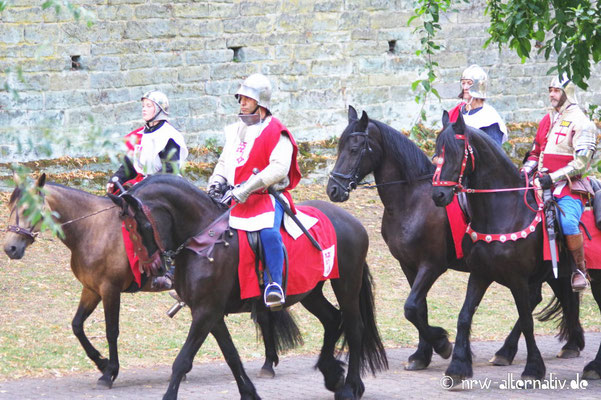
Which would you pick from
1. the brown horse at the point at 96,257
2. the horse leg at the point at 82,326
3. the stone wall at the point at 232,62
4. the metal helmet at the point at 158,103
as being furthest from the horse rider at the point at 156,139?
the stone wall at the point at 232,62

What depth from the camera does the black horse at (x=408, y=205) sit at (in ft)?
27.9

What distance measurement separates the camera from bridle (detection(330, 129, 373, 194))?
8344mm

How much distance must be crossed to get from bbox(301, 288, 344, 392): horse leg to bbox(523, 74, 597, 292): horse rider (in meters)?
2.11

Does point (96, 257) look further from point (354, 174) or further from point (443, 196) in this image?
point (443, 196)

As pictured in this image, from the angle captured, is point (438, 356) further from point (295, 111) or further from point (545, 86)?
point (545, 86)

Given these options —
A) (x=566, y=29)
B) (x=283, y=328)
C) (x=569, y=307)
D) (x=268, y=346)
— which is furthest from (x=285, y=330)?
(x=566, y=29)

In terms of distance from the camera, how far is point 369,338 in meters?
7.81

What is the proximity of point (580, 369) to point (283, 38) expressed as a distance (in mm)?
8400

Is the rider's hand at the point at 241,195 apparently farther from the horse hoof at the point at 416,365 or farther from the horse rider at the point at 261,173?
the horse hoof at the point at 416,365

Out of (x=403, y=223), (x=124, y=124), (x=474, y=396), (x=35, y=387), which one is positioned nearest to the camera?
(x=474, y=396)

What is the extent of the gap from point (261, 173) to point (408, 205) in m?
2.31

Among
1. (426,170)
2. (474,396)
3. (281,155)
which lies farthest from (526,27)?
(474,396)

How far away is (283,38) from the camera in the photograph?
15.2 m

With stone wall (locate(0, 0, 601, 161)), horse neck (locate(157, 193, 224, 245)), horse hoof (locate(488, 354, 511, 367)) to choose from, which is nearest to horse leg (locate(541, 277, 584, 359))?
horse hoof (locate(488, 354, 511, 367))
